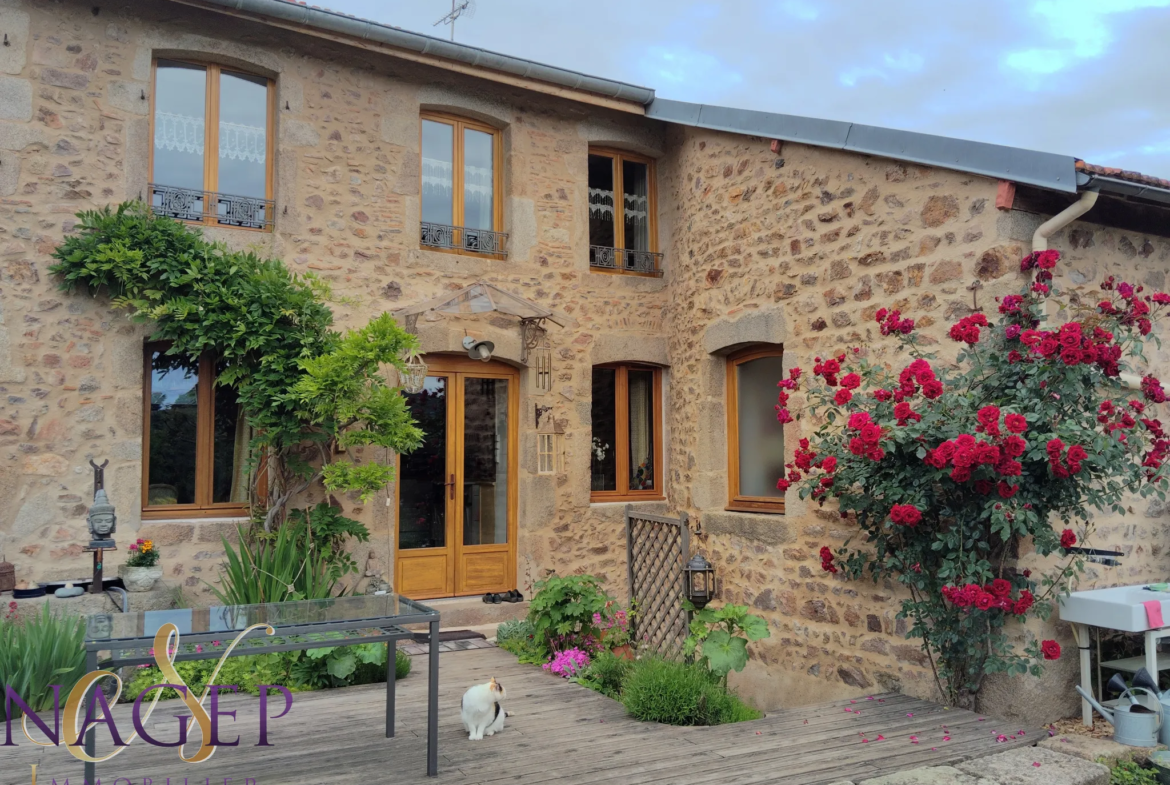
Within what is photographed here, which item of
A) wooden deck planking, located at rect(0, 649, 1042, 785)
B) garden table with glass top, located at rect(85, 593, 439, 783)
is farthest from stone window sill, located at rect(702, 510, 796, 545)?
garden table with glass top, located at rect(85, 593, 439, 783)

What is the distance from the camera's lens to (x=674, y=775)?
3504mm

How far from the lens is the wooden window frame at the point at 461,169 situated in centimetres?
734

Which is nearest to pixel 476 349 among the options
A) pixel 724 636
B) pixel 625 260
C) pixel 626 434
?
pixel 626 434

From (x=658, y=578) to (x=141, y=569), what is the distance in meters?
3.46

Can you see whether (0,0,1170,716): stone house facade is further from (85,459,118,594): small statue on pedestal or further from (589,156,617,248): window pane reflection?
(85,459,118,594): small statue on pedestal

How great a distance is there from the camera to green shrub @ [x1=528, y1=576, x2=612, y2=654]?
5586 millimetres

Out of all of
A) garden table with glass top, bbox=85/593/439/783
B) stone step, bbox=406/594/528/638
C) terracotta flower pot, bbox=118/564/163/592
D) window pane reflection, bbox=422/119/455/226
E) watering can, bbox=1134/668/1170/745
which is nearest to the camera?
garden table with glass top, bbox=85/593/439/783

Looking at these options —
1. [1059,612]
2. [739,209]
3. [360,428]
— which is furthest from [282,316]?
[1059,612]

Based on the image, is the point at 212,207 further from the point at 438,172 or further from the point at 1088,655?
the point at 1088,655

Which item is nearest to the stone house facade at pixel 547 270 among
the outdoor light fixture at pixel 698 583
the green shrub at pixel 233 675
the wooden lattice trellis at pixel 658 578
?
the wooden lattice trellis at pixel 658 578

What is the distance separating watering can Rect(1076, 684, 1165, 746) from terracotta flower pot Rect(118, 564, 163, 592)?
5.39 meters

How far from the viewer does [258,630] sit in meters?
3.26

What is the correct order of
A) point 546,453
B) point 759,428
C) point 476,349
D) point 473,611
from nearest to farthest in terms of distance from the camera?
1. point 759,428
2. point 473,611
3. point 476,349
4. point 546,453

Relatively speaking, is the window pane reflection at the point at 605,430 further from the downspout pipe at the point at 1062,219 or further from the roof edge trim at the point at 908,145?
the downspout pipe at the point at 1062,219
